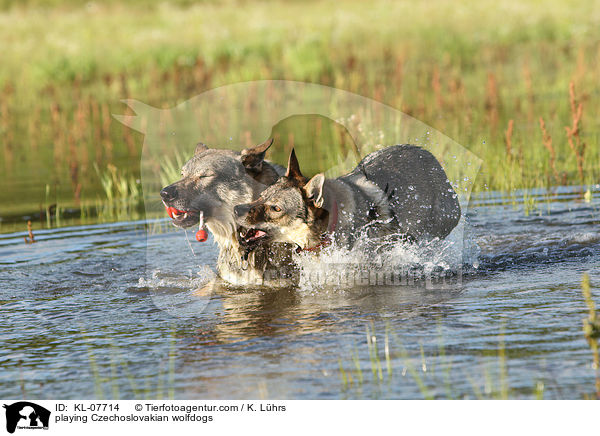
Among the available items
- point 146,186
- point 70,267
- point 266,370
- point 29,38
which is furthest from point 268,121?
point 29,38

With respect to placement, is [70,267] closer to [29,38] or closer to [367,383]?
[367,383]

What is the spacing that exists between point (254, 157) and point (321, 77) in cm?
1389

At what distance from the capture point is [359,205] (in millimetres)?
7008

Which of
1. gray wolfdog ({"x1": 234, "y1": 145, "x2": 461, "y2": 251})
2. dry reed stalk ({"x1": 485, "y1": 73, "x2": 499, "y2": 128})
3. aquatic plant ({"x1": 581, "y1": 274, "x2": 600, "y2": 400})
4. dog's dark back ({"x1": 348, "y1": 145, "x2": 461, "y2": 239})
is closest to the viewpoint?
aquatic plant ({"x1": 581, "y1": 274, "x2": 600, "y2": 400})

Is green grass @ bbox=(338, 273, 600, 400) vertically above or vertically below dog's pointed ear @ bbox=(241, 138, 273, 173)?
below

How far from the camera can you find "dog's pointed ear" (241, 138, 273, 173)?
23.1 ft

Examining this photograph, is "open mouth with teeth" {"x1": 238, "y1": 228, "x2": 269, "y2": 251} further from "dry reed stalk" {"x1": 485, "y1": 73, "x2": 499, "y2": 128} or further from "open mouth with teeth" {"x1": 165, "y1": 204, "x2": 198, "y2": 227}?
"dry reed stalk" {"x1": 485, "y1": 73, "x2": 499, "y2": 128}

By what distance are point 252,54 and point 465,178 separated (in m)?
15.1

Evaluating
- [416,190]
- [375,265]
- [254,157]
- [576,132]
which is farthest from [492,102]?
[254,157]

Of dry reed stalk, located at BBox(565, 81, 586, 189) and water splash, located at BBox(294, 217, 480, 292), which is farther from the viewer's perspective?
dry reed stalk, located at BBox(565, 81, 586, 189)

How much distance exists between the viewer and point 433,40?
24.2m

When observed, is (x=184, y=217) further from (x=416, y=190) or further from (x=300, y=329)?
(x=416, y=190)
